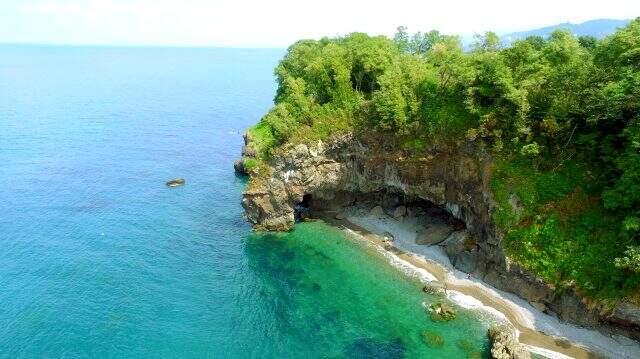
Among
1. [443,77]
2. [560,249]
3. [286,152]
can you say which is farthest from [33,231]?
[560,249]

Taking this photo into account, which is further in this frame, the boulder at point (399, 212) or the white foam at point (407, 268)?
the boulder at point (399, 212)

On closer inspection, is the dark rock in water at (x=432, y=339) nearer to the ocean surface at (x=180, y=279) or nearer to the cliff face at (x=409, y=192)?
the ocean surface at (x=180, y=279)

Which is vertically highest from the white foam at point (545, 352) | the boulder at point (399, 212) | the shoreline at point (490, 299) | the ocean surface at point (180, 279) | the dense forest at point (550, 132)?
the dense forest at point (550, 132)

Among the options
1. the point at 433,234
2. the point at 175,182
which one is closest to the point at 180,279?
the point at 433,234

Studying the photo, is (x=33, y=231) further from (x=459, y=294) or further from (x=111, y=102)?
(x=111, y=102)

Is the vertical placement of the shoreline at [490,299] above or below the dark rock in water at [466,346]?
above

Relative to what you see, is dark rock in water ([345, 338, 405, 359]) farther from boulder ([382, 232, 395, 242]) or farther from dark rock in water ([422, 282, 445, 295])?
boulder ([382, 232, 395, 242])

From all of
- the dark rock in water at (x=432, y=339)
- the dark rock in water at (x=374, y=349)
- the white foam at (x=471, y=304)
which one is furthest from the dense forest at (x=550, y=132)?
the dark rock in water at (x=374, y=349)
